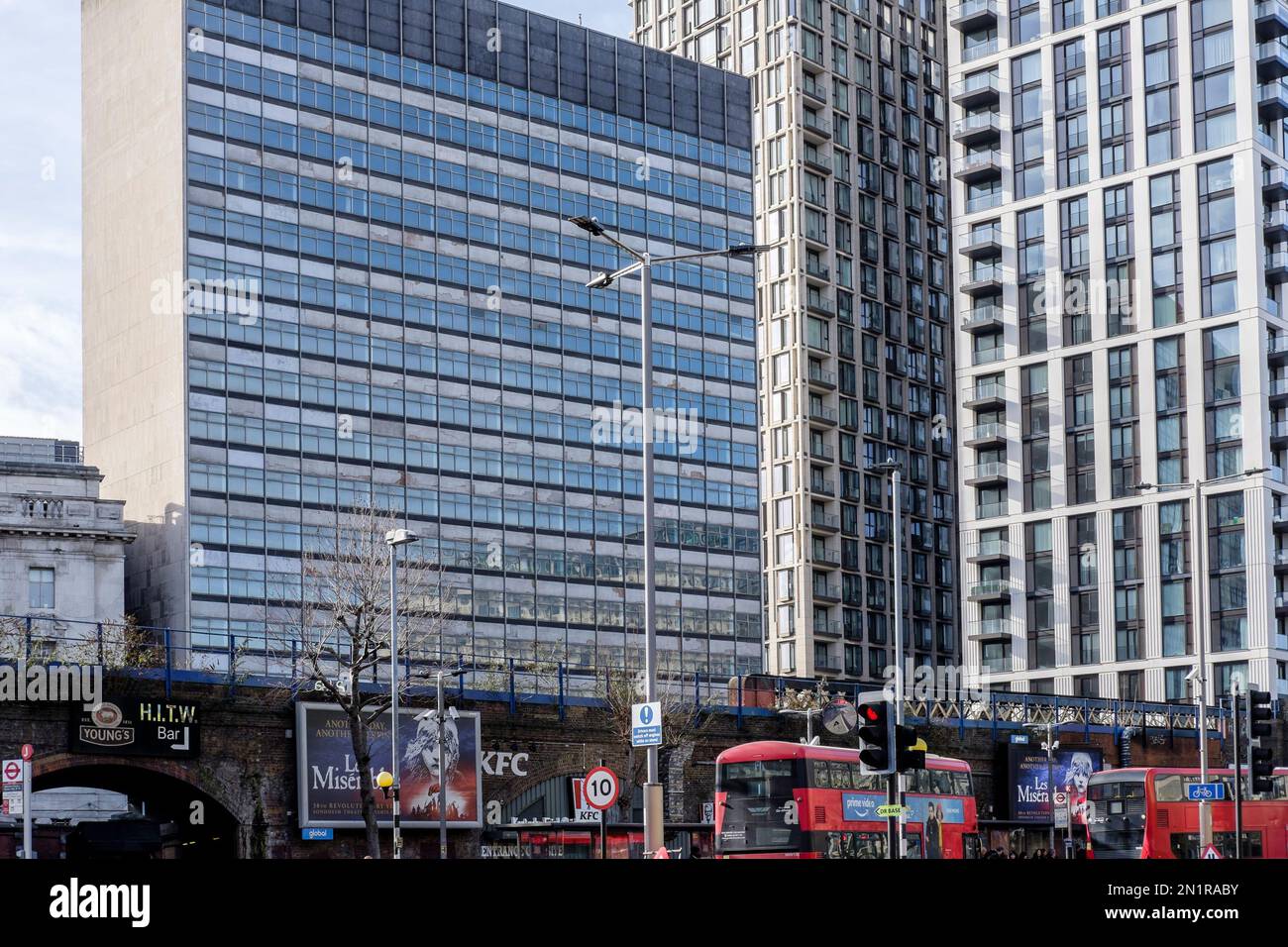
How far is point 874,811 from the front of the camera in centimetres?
4753

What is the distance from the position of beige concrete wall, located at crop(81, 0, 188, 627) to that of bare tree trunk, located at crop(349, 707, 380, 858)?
62440mm

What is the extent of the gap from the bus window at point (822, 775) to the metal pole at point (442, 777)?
1028 cm

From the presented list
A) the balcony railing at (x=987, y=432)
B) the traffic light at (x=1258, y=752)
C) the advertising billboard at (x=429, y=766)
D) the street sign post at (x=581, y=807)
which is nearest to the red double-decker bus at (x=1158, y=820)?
the traffic light at (x=1258, y=752)

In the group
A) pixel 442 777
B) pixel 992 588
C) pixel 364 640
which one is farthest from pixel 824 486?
pixel 442 777

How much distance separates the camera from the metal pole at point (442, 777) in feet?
163

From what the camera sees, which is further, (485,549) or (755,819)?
(485,549)

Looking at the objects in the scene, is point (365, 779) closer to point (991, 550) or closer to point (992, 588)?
point (992, 588)

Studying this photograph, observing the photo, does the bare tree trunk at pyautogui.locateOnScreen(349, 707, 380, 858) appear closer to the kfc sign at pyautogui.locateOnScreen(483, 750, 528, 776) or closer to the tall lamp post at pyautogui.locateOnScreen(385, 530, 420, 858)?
the tall lamp post at pyautogui.locateOnScreen(385, 530, 420, 858)

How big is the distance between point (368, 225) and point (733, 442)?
3386 cm

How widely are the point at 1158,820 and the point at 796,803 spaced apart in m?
13.3

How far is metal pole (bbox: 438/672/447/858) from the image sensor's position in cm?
4956
